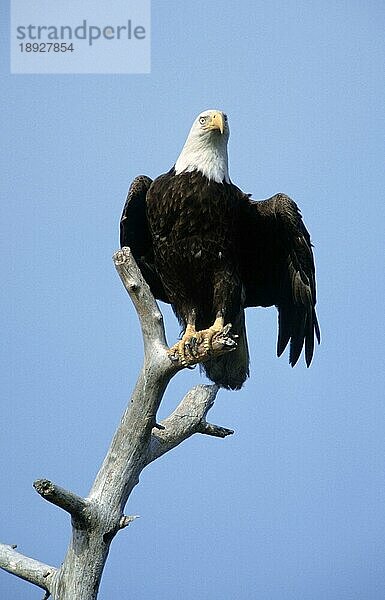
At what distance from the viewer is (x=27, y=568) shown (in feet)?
13.6

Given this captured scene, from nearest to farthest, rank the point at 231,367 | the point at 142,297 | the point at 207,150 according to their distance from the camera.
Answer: the point at 142,297 < the point at 207,150 < the point at 231,367

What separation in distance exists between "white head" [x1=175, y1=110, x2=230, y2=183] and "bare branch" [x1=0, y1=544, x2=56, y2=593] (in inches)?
75.1

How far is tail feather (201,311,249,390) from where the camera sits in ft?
16.7

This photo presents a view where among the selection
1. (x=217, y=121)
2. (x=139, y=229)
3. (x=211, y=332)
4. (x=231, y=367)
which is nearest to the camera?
(x=211, y=332)

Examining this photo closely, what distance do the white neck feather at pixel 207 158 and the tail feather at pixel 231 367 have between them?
0.87 m

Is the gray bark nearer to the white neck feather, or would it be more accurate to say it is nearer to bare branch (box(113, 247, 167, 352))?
bare branch (box(113, 247, 167, 352))

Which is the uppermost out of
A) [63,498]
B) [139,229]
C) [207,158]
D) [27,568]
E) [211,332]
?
[207,158]

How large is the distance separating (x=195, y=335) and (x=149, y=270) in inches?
28.2

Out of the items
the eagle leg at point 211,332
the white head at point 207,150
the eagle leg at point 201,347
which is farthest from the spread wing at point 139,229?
the eagle leg at point 201,347

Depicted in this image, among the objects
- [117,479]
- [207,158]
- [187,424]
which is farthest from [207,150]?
[117,479]

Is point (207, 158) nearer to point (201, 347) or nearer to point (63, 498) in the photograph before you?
point (201, 347)

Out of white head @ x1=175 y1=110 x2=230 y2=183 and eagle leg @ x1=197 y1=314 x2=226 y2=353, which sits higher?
white head @ x1=175 y1=110 x2=230 y2=183

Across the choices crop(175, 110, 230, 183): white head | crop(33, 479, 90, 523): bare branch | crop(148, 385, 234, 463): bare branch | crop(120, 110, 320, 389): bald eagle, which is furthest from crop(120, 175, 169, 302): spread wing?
crop(33, 479, 90, 523): bare branch

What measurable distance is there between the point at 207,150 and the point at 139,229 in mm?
554
